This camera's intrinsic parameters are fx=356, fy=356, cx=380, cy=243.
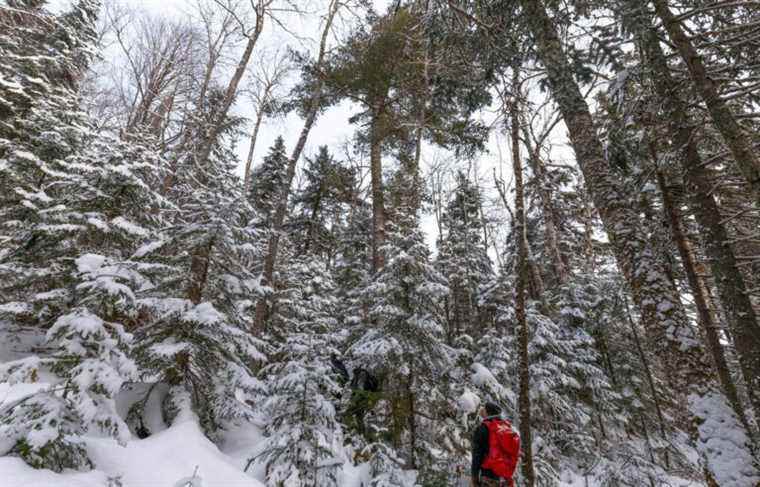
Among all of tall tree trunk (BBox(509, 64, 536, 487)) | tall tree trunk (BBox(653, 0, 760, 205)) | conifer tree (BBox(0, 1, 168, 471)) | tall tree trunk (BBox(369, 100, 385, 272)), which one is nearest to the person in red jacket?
tall tree trunk (BBox(509, 64, 536, 487))

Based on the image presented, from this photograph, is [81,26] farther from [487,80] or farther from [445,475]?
[445,475]

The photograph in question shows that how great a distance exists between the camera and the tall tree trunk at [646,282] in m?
4.38

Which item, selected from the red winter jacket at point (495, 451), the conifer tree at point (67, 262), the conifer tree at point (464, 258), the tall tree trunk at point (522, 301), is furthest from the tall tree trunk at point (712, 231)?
the conifer tree at point (464, 258)

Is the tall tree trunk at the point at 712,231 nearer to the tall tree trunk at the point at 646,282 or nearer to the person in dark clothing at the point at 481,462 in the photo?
the tall tree trunk at the point at 646,282

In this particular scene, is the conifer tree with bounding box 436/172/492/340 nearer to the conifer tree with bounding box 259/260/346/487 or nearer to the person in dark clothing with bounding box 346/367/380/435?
the person in dark clothing with bounding box 346/367/380/435

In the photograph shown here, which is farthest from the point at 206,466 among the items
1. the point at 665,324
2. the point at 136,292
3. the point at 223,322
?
the point at 665,324

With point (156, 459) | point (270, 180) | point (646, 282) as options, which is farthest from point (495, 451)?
point (270, 180)

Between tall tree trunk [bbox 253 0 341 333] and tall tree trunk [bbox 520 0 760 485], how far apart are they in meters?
6.77

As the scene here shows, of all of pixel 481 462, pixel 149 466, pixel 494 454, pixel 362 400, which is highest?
pixel 362 400

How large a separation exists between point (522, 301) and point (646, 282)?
7.28 feet

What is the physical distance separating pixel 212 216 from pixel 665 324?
752cm

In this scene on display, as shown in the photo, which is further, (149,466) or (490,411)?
(490,411)

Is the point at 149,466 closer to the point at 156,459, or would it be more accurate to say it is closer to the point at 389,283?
the point at 156,459

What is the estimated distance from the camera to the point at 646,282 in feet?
17.0
